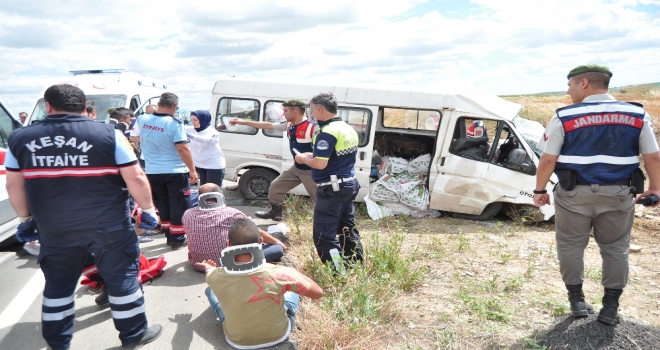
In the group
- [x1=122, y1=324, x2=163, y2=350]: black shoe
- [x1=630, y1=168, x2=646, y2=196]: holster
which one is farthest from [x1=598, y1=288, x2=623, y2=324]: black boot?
[x1=122, y1=324, x2=163, y2=350]: black shoe

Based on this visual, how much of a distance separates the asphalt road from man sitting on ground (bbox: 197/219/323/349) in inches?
9.4

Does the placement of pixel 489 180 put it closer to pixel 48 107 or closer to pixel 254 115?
pixel 254 115

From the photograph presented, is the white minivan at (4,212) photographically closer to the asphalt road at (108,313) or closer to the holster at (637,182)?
the asphalt road at (108,313)

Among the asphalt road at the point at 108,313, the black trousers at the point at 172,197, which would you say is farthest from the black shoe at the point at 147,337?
the black trousers at the point at 172,197

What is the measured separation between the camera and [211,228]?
3.95 metres

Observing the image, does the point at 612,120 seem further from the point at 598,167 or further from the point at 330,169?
the point at 330,169

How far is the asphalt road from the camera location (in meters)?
3.20

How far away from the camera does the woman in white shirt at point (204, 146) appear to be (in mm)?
5648

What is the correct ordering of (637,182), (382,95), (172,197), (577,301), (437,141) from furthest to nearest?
(382,95)
(437,141)
(172,197)
(577,301)
(637,182)

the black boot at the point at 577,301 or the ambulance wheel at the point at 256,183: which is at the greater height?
the black boot at the point at 577,301

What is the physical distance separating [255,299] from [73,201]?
4.18 feet

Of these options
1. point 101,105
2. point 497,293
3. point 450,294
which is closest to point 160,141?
Result: point 450,294

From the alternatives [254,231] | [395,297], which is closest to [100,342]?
[254,231]

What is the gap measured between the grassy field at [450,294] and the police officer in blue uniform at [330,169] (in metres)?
0.28
